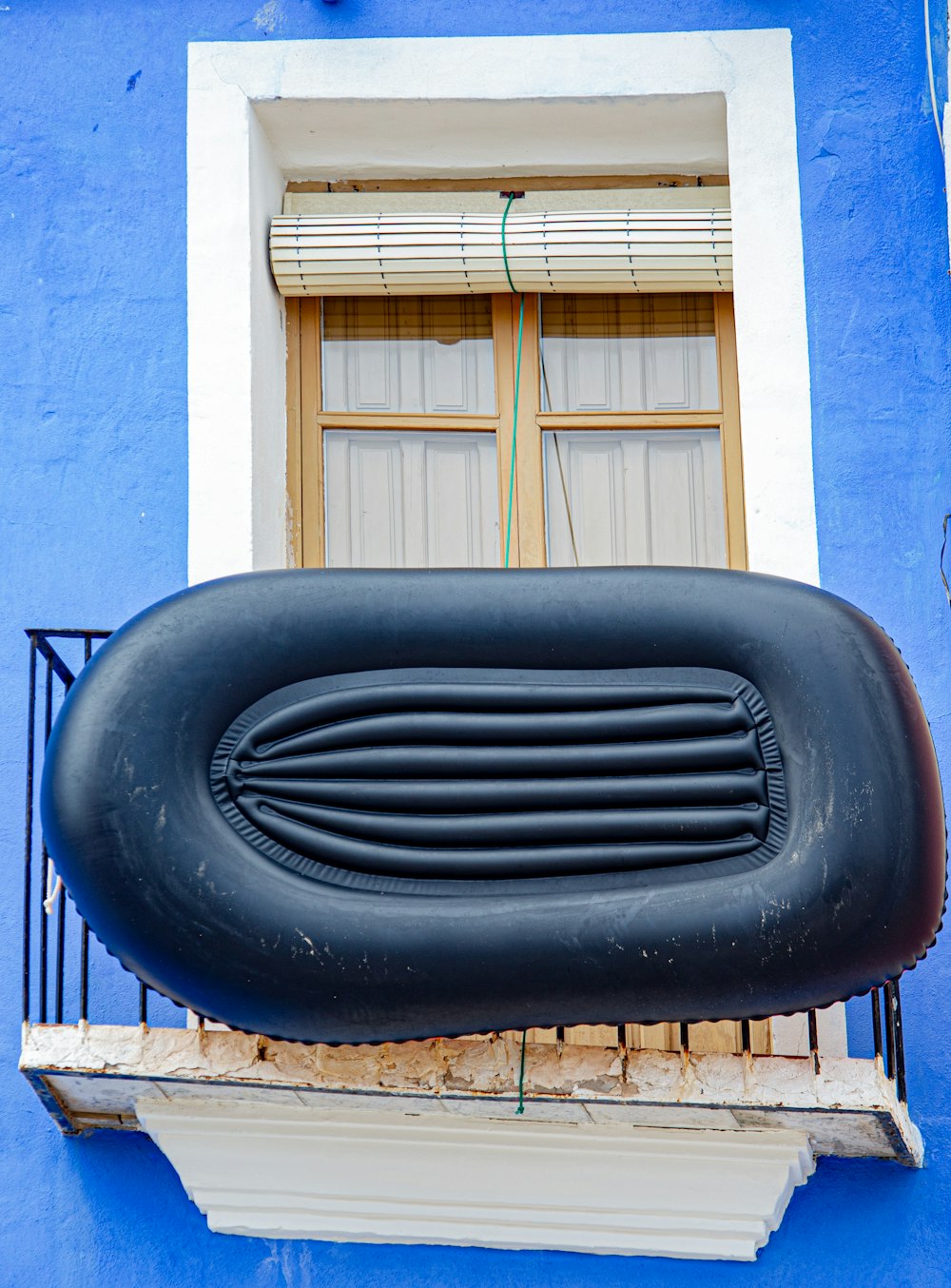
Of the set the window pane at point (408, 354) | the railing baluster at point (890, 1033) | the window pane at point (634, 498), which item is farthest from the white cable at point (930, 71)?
the railing baluster at point (890, 1033)

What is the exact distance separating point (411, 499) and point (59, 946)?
138cm

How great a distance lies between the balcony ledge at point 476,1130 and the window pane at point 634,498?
1.30m

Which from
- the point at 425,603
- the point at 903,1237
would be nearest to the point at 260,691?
the point at 425,603

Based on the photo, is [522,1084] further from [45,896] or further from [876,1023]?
[45,896]

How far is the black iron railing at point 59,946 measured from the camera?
332 centimetres

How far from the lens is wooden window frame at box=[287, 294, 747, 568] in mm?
4094

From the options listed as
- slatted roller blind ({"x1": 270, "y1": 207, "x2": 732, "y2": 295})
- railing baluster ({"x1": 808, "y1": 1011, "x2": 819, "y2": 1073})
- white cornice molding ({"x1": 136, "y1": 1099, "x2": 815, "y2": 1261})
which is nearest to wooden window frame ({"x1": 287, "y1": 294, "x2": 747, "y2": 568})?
slatted roller blind ({"x1": 270, "y1": 207, "x2": 732, "y2": 295})

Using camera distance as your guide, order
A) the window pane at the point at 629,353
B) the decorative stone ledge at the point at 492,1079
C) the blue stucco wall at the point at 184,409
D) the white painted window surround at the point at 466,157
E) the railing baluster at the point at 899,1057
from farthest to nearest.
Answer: the window pane at the point at 629,353 → the white painted window surround at the point at 466,157 → the blue stucco wall at the point at 184,409 → the railing baluster at the point at 899,1057 → the decorative stone ledge at the point at 492,1079

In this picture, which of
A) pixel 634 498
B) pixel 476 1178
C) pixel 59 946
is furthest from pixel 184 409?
pixel 476 1178

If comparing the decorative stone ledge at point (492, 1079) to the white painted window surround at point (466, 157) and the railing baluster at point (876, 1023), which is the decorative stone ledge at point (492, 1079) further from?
the white painted window surround at point (466, 157)

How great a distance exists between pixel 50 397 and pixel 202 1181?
180 cm

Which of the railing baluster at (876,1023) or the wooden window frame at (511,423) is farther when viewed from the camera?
the wooden window frame at (511,423)

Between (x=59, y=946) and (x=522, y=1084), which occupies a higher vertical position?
(x=59, y=946)

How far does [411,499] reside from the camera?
414cm
